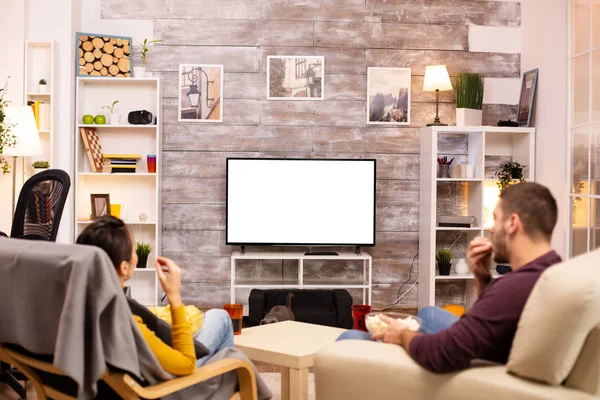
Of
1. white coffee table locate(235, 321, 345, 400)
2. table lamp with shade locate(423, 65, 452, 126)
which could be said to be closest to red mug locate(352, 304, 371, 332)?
white coffee table locate(235, 321, 345, 400)

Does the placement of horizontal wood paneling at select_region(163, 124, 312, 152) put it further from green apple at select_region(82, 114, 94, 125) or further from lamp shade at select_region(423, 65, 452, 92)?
lamp shade at select_region(423, 65, 452, 92)

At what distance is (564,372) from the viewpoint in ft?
6.15

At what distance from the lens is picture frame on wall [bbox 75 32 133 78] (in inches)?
227

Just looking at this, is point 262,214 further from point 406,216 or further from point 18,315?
point 18,315

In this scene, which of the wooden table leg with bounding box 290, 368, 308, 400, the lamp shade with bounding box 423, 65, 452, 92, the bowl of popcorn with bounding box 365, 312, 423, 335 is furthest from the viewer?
the lamp shade with bounding box 423, 65, 452, 92

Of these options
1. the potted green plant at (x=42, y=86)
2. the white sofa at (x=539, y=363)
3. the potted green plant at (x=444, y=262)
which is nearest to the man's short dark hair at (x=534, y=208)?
the white sofa at (x=539, y=363)

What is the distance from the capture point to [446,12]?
6.10 metres

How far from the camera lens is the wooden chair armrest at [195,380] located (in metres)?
2.04

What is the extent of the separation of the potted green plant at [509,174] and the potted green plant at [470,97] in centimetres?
43

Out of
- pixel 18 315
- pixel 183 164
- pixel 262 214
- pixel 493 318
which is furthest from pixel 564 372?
pixel 183 164

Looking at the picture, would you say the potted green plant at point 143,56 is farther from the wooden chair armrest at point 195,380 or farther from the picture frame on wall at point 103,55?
the wooden chair armrest at point 195,380

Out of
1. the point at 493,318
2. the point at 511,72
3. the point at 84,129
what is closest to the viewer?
the point at 493,318

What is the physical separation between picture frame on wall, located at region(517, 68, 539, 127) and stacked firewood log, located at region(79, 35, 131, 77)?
320cm

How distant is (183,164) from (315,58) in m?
1.39
